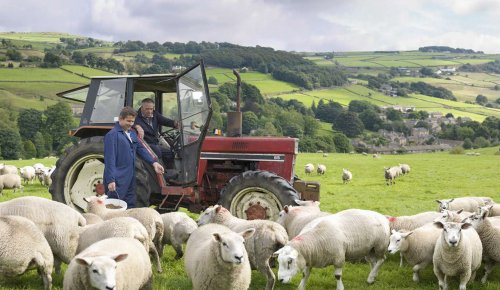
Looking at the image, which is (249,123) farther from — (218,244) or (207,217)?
Result: (218,244)

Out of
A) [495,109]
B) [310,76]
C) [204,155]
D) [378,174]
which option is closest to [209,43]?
[310,76]

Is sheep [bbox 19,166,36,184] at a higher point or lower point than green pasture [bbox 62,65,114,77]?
lower

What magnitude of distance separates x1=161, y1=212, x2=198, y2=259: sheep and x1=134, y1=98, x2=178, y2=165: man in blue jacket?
1.27m

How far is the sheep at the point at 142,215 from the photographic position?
6895mm

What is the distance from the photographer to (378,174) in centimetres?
2970

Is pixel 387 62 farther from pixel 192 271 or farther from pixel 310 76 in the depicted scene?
pixel 192 271

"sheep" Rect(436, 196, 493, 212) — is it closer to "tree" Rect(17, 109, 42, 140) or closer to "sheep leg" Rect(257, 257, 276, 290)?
"sheep leg" Rect(257, 257, 276, 290)

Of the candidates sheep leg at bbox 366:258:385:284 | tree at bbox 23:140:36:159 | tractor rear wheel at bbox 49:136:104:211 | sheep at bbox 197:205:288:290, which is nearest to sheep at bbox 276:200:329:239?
sheep at bbox 197:205:288:290

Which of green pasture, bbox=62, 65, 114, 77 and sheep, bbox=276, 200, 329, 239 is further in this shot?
green pasture, bbox=62, 65, 114, 77

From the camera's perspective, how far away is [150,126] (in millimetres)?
8883

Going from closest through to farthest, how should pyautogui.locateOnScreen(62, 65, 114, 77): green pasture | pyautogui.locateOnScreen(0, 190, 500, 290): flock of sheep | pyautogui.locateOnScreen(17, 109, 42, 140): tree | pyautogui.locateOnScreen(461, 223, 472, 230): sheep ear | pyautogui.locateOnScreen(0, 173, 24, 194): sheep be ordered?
pyautogui.locateOnScreen(0, 190, 500, 290): flock of sheep < pyautogui.locateOnScreen(461, 223, 472, 230): sheep ear < pyautogui.locateOnScreen(0, 173, 24, 194): sheep < pyautogui.locateOnScreen(17, 109, 42, 140): tree < pyautogui.locateOnScreen(62, 65, 114, 77): green pasture

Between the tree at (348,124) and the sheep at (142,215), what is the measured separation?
248 ft

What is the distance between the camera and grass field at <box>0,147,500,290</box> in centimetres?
662

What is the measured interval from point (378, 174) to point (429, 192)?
8989mm
